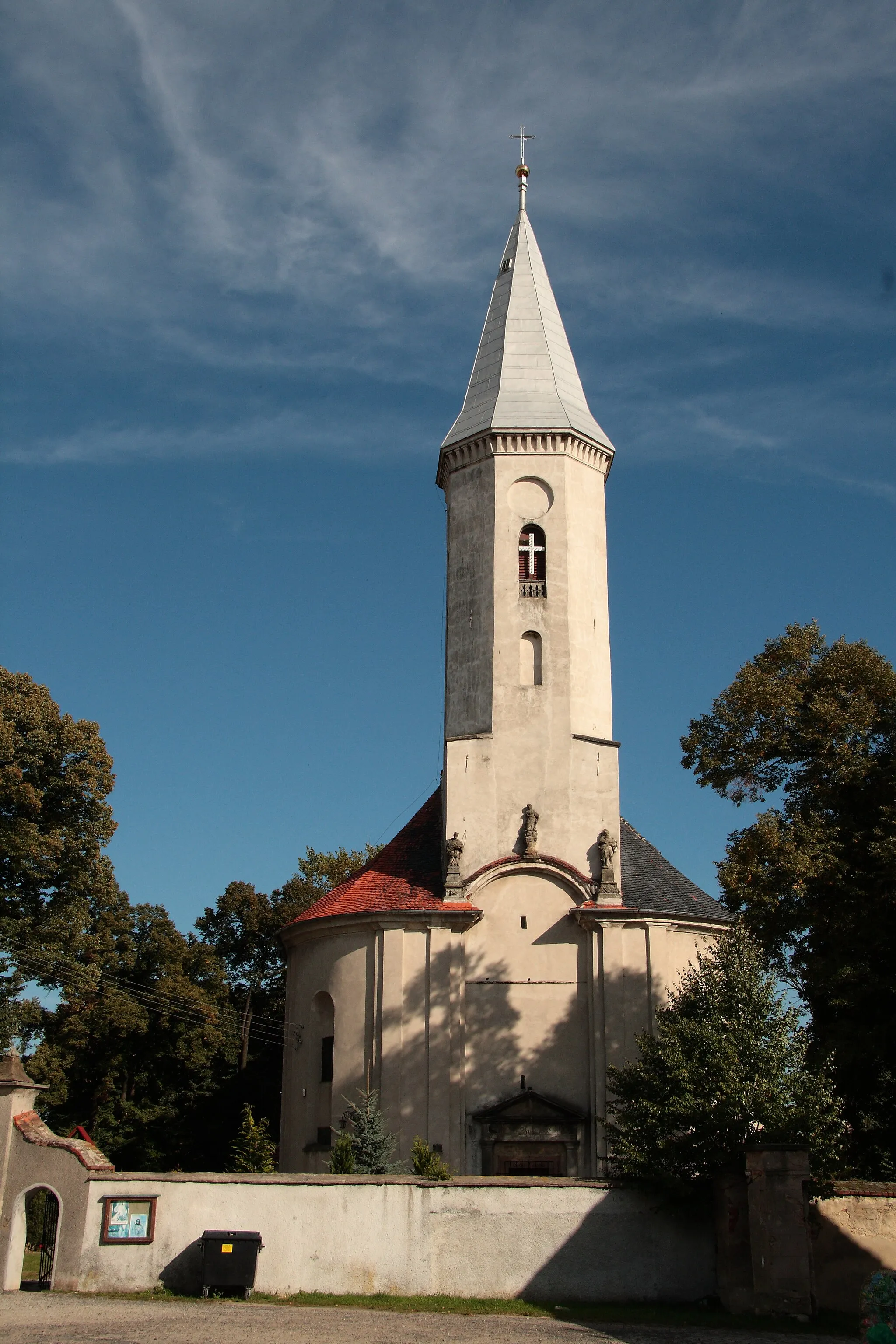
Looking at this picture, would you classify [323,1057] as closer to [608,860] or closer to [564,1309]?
[608,860]

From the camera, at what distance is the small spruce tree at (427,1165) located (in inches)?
780

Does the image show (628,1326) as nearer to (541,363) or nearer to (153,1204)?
(153,1204)

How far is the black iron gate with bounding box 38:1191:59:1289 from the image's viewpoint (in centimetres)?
1939

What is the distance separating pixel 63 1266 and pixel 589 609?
19.4 meters

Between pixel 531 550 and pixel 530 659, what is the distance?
2907 millimetres

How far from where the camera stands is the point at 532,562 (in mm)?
32719

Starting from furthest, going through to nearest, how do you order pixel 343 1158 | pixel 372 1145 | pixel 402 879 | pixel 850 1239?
pixel 402 879, pixel 372 1145, pixel 343 1158, pixel 850 1239

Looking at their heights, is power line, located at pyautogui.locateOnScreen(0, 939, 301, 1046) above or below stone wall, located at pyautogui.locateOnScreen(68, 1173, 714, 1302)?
above

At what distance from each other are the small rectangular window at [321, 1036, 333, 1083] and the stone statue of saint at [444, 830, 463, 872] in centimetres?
481

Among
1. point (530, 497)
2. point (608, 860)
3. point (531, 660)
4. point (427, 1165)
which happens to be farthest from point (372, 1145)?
point (530, 497)

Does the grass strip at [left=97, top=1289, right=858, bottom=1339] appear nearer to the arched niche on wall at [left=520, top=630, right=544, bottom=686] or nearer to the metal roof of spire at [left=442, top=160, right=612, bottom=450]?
the arched niche on wall at [left=520, top=630, right=544, bottom=686]

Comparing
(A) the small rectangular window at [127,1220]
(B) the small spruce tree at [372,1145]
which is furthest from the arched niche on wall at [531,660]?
(A) the small rectangular window at [127,1220]

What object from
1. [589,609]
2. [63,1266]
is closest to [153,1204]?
[63,1266]

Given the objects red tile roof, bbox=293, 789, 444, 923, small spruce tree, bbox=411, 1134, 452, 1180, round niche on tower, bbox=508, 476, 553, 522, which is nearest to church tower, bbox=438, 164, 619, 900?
round niche on tower, bbox=508, 476, 553, 522
